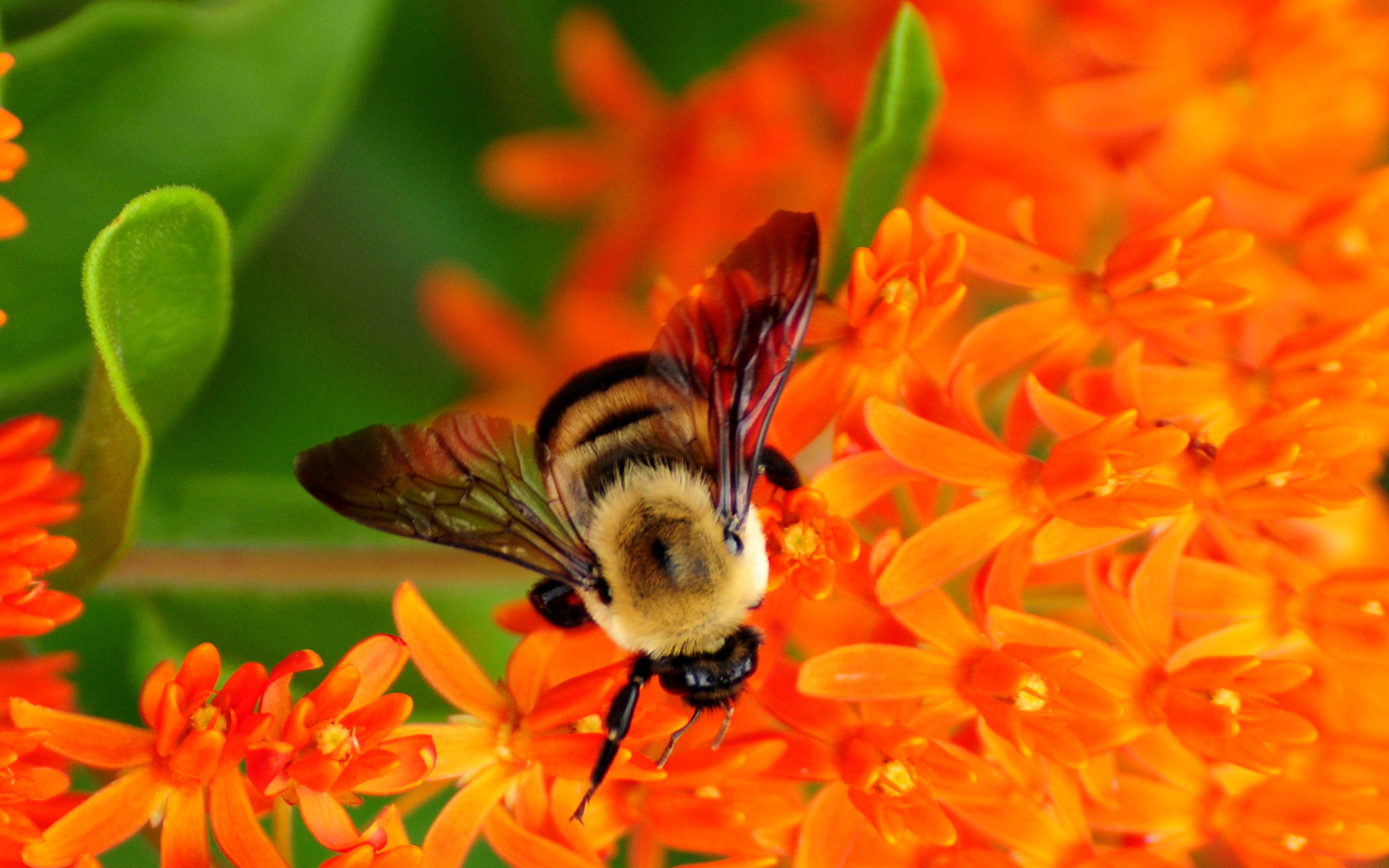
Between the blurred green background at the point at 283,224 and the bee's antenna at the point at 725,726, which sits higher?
the blurred green background at the point at 283,224

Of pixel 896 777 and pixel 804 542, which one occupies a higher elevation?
pixel 804 542

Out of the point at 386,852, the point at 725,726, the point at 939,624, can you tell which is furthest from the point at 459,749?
the point at 939,624

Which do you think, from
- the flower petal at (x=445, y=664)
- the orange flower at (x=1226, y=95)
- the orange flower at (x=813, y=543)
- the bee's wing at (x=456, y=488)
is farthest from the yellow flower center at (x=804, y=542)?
the orange flower at (x=1226, y=95)

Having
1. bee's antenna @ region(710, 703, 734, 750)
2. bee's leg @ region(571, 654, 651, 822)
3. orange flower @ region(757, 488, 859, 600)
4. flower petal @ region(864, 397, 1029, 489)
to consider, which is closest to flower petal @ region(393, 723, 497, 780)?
bee's leg @ region(571, 654, 651, 822)

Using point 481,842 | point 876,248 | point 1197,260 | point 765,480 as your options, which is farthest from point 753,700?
point 481,842

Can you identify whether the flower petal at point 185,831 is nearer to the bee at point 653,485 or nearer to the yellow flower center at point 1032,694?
the bee at point 653,485

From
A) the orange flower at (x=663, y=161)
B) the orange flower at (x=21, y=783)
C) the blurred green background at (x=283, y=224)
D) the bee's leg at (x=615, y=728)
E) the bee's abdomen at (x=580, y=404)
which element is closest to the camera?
the orange flower at (x=21, y=783)

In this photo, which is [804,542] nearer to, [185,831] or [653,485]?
[653,485]
